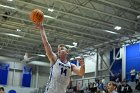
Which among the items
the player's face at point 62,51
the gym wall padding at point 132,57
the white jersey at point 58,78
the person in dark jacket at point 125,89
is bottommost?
the person in dark jacket at point 125,89

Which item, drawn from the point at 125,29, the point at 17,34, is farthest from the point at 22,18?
the point at 125,29

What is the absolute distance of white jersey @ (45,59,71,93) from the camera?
442cm

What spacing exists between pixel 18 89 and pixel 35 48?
4.96m

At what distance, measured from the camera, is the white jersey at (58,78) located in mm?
4418

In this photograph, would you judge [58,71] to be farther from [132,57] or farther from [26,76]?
[26,76]

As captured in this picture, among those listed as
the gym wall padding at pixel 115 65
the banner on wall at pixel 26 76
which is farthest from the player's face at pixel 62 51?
the banner on wall at pixel 26 76

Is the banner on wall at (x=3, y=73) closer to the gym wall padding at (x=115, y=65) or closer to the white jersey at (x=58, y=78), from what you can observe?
the gym wall padding at (x=115, y=65)

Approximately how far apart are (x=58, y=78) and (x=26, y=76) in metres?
24.8

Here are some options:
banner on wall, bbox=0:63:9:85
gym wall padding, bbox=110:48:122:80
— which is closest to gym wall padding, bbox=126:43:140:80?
gym wall padding, bbox=110:48:122:80

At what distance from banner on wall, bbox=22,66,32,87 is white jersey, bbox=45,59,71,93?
2446cm

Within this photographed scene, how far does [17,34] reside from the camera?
21141mm

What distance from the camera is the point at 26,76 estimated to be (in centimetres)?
2867

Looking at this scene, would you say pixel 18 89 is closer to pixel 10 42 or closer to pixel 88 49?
pixel 10 42

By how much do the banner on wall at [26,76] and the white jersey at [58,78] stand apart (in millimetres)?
24458
